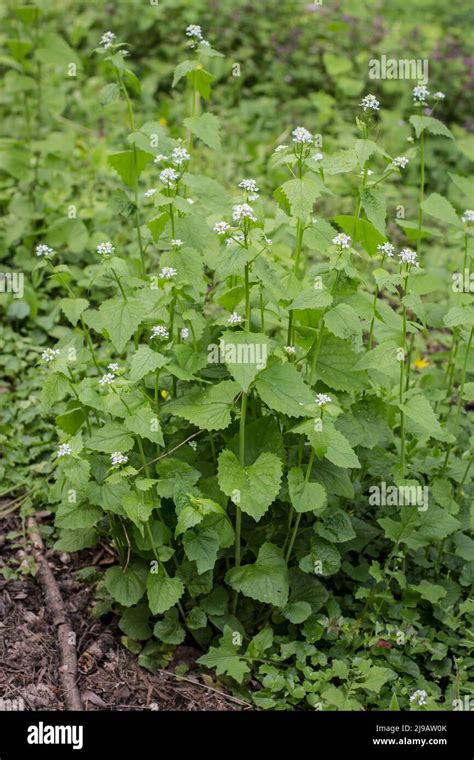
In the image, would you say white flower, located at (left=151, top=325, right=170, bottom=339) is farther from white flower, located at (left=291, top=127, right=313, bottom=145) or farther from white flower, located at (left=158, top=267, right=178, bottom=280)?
white flower, located at (left=291, top=127, right=313, bottom=145)

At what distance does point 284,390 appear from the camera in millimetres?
2592

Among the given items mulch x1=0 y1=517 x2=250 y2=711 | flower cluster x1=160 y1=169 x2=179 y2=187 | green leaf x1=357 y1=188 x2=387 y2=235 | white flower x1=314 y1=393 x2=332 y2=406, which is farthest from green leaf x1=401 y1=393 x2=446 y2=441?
mulch x1=0 y1=517 x2=250 y2=711

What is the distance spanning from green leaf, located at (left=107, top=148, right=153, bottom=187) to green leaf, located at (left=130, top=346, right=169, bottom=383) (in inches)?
34.0

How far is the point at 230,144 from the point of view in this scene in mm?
5953

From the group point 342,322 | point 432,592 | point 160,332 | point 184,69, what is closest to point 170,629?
point 432,592

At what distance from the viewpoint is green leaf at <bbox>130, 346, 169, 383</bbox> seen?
2582 millimetres

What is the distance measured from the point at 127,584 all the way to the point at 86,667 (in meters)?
0.32

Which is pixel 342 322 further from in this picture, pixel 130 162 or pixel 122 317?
pixel 130 162

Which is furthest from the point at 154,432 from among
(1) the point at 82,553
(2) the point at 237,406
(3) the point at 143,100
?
(3) the point at 143,100

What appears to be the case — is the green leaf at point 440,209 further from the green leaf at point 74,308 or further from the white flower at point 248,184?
the green leaf at point 74,308

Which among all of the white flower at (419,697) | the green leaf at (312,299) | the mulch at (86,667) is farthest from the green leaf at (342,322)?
the mulch at (86,667)

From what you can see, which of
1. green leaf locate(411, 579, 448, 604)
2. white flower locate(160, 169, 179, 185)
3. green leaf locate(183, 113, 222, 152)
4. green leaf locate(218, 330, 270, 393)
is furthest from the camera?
green leaf locate(411, 579, 448, 604)

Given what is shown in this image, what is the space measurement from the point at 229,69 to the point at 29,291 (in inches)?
120

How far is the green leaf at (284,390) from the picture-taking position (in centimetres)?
256
